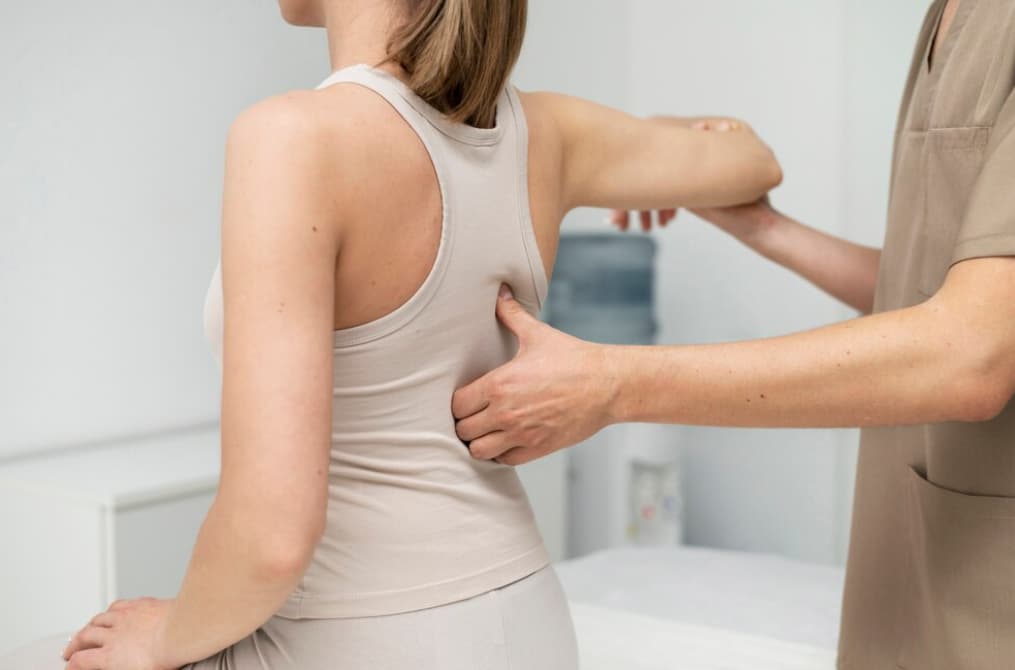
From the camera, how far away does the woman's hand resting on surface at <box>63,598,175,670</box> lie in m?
0.99

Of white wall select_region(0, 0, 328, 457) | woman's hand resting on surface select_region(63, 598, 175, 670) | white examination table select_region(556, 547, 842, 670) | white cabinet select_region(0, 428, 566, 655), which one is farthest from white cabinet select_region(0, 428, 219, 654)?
woman's hand resting on surface select_region(63, 598, 175, 670)

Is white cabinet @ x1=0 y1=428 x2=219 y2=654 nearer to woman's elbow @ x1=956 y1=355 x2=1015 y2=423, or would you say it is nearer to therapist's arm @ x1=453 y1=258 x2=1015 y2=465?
therapist's arm @ x1=453 y1=258 x2=1015 y2=465

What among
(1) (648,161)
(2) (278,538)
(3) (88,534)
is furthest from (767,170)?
(3) (88,534)

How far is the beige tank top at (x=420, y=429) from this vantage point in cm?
97

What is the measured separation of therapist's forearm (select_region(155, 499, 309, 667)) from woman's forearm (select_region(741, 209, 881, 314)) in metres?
0.95

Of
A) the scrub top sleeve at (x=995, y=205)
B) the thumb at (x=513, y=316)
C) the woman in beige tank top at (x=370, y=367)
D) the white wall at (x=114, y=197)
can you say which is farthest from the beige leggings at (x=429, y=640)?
the white wall at (x=114, y=197)

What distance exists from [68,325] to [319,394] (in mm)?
1532

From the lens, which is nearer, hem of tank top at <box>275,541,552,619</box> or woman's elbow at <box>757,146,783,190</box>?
hem of tank top at <box>275,541,552,619</box>

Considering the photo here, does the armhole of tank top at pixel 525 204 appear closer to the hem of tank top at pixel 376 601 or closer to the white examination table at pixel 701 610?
the hem of tank top at pixel 376 601

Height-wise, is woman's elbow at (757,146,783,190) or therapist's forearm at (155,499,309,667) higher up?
woman's elbow at (757,146,783,190)

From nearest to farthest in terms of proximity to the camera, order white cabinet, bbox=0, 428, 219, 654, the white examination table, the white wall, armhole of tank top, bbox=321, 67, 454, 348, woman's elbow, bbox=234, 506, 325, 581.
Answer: woman's elbow, bbox=234, 506, 325, 581
armhole of tank top, bbox=321, 67, 454, 348
the white examination table
white cabinet, bbox=0, 428, 219, 654
the white wall

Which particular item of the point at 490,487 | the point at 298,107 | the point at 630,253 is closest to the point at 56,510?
the point at 490,487

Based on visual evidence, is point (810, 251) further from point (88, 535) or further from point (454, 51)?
point (88, 535)

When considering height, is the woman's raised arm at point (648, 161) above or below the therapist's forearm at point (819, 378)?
above
